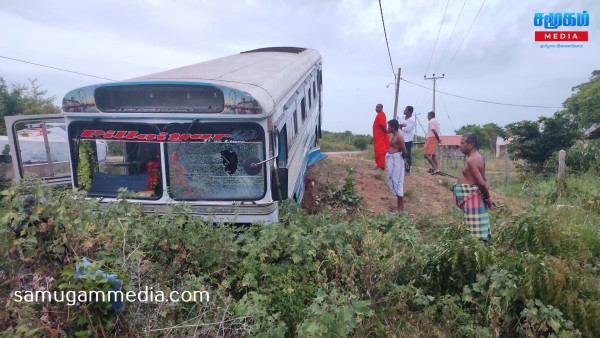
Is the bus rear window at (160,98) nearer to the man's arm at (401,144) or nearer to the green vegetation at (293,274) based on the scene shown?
the green vegetation at (293,274)

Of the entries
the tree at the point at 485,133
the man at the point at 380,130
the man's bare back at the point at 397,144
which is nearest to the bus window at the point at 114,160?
the man's bare back at the point at 397,144

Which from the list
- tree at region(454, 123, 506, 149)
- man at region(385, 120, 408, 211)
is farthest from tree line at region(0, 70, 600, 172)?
tree at region(454, 123, 506, 149)

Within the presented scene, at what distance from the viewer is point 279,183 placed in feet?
13.4

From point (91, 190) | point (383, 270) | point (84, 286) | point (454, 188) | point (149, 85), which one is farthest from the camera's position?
point (454, 188)

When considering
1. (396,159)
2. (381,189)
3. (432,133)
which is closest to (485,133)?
Result: (432,133)

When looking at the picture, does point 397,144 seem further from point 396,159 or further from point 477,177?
point 477,177

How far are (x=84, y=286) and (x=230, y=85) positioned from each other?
7.36 ft

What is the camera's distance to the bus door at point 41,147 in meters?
4.82

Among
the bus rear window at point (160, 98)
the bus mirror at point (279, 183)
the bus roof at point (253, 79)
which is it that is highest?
the bus roof at point (253, 79)

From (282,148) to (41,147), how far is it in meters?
3.07

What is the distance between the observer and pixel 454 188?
512 centimetres

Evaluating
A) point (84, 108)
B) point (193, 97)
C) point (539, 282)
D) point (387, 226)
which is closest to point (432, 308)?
point (539, 282)

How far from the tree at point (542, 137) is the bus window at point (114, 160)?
691 inches

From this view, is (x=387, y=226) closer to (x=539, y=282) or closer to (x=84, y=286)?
(x=539, y=282)
